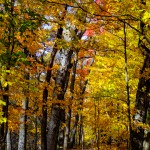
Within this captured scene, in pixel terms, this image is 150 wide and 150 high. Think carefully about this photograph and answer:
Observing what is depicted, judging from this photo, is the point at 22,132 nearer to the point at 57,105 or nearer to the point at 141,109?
the point at 57,105

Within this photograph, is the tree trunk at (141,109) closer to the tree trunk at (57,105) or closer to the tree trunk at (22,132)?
the tree trunk at (57,105)

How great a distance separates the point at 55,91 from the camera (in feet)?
38.5

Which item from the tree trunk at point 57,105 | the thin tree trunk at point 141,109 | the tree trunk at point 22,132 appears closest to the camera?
the thin tree trunk at point 141,109

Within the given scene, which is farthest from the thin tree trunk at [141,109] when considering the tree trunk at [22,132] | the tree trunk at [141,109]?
the tree trunk at [22,132]

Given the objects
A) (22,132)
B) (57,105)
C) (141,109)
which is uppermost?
(57,105)

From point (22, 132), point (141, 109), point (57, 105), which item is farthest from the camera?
point (22, 132)

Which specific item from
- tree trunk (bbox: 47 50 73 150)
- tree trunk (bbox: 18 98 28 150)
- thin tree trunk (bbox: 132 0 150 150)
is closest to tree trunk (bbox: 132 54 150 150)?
thin tree trunk (bbox: 132 0 150 150)

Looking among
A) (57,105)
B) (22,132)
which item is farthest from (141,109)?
(22,132)

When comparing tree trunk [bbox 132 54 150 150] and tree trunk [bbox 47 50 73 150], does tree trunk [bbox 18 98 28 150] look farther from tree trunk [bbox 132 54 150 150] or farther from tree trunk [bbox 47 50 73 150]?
tree trunk [bbox 132 54 150 150]

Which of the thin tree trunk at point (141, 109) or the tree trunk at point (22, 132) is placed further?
the tree trunk at point (22, 132)

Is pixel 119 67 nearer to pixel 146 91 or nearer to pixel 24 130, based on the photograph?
pixel 146 91

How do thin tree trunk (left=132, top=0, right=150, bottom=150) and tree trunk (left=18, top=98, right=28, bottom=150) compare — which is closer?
thin tree trunk (left=132, top=0, right=150, bottom=150)

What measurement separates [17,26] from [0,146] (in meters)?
2.75

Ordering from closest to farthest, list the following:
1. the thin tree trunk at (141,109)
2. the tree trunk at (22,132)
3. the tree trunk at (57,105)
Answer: the thin tree trunk at (141,109)
the tree trunk at (57,105)
the tree trunk at (22,132)
